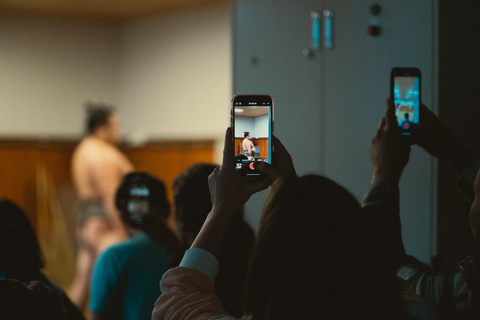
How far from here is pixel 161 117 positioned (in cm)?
503

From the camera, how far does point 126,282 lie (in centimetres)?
154

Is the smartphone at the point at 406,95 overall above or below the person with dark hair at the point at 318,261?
above

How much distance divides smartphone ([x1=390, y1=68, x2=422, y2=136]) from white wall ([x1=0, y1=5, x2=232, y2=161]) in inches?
128

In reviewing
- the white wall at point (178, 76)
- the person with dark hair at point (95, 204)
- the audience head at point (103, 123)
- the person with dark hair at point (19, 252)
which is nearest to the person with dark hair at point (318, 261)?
the person with dark hair at point (19, 252)

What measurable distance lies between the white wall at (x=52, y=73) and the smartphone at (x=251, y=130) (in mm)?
4411

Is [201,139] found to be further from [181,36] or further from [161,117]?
[181,36]

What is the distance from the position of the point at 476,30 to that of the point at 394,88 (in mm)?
518

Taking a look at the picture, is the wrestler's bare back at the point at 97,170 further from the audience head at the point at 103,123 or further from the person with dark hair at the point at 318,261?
the person with dark hair at the point at 318,261

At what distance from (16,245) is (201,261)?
2.18 ft

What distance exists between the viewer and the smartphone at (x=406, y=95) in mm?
1305

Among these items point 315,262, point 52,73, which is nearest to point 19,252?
point 315,262

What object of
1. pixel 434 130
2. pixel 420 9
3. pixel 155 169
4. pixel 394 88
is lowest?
pixel 155 169

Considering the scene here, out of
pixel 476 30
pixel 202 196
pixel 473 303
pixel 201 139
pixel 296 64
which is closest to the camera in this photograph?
pixel 473 303

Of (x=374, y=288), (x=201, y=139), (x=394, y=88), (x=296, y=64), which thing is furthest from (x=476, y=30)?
(x=201, y=139)
